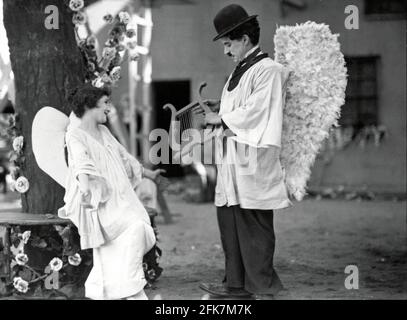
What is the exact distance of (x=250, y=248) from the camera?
5.15 m

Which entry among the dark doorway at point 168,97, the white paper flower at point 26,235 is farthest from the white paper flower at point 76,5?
the dark doorway at point 168,97

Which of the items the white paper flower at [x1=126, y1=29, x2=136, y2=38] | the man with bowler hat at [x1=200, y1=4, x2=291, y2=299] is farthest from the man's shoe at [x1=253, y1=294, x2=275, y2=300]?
the white paper flower at [x1=126, y1=29, x2=136, y2=38]

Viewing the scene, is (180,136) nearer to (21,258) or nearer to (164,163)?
(164,163)

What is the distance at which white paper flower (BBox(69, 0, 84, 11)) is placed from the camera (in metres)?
5.64

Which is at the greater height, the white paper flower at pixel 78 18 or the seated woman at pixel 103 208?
the white paper flower at pixel 78 18

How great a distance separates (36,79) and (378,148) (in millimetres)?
8745

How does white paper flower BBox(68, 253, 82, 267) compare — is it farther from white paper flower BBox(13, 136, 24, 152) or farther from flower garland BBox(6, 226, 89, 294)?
white paper flower BBox(13, 136, 24, 152)

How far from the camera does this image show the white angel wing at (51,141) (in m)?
5.58

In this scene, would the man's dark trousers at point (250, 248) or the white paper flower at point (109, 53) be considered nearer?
the man's dark trousers at point (250, 248)

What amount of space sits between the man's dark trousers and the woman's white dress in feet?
2.03

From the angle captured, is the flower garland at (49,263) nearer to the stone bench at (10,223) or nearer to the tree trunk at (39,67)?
the stone bench at (10,223)

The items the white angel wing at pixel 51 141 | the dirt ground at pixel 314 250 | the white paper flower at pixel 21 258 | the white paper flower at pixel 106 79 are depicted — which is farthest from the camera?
the dirt ground at pixel 314 250

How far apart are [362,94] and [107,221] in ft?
30.7

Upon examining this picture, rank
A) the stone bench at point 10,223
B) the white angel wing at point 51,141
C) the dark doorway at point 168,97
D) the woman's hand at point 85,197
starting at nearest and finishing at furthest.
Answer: the woman's hand at point 85,197 → the stone bench at point 10,223 → the white angel wing at point 51,141 → the dark doorway at point 168,97
